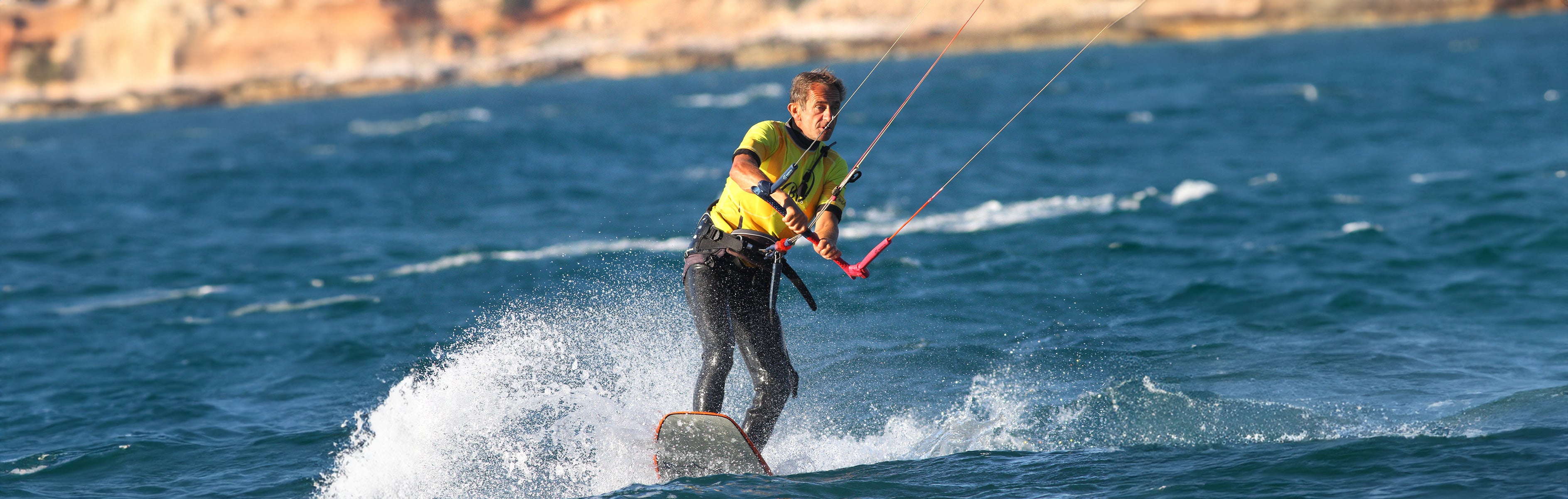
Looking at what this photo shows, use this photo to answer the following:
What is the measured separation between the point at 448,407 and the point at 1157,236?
9404mm

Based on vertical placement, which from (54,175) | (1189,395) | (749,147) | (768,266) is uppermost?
(54,175)

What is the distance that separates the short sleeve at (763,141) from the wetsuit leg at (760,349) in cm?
69

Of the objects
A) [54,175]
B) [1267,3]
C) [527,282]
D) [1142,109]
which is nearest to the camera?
[527,282]

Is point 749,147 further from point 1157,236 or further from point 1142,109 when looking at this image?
point 1142,109

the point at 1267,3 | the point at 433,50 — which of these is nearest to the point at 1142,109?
the point at 1267,3

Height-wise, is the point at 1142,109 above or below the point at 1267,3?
below

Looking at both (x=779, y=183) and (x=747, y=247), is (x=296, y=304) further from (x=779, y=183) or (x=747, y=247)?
(x=779, y=183)

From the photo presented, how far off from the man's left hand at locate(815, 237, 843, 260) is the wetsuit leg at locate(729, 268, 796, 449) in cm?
50

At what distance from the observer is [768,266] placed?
648 cm

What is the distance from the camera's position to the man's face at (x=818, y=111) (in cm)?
597

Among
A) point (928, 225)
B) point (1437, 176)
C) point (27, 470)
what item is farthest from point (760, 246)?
point (1437, 176)

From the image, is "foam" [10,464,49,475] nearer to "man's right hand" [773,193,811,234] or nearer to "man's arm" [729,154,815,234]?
"man's arm" [729,154,815,234]

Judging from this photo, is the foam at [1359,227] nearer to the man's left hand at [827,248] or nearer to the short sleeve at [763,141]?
the man's left hand at [827,248]

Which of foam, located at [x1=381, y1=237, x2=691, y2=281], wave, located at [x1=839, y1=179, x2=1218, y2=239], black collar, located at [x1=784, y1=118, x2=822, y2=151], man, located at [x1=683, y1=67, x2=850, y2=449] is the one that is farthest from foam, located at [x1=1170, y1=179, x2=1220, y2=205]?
black collar, located at [x1=784, y1=118, x2=822, y2=151]
